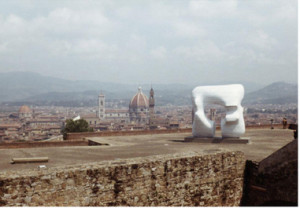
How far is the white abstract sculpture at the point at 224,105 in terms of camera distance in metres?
17.3

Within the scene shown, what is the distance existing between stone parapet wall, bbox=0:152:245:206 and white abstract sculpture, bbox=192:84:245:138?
6.65 meters

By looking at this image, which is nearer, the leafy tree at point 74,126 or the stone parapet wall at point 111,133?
the stone parapet wall at point 111,133

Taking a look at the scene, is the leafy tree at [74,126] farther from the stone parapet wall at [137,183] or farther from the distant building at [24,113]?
the distant building at [24,113]

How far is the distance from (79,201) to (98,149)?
667cm

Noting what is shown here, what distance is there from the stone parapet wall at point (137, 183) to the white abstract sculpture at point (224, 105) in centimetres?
665

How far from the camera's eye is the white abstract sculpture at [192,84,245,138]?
17.3 m

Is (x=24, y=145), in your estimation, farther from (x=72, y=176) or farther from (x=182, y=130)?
(x=182, y=130)

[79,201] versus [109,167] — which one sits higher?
[109,167]

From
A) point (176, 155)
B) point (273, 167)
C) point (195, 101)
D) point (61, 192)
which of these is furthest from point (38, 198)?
point (195, 101)

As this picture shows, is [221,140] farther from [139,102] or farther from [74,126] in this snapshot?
[139,102]

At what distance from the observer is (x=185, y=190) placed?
9.61 metres

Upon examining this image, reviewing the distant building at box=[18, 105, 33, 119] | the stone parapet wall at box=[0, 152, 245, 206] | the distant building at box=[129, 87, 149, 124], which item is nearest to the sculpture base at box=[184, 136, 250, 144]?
the stone parapet wall at box=[0, 152, 245, 206]

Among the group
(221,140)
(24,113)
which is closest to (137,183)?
(221,140)

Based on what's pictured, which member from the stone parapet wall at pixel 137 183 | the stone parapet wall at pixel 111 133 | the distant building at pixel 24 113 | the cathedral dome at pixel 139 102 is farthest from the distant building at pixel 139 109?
the stone parapet wall at pixel 137 183
